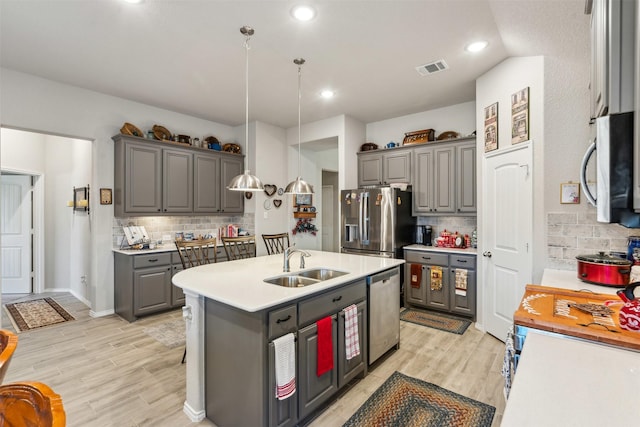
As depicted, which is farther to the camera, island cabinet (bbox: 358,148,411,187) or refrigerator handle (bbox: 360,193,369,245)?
island cabinet (bbox: 358,148,411,187)

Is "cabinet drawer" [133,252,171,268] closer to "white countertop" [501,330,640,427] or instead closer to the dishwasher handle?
the dishwasher handle

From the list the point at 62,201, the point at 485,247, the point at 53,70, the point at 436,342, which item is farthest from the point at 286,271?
the point at 62,201

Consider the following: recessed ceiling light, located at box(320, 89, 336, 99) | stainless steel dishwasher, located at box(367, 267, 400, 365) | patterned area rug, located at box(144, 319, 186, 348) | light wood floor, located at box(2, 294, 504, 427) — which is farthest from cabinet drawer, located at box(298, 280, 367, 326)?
recessed ceiling light, located at box(320, 89, 336, 99)

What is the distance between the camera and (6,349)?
0.93 metres

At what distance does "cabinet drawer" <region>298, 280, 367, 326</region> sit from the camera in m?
1.99

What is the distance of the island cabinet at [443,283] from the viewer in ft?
12.7

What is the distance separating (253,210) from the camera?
5.42m

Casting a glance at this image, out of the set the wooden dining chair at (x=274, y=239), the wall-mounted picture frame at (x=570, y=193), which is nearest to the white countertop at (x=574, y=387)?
the wall-mounted picture frame at (x=570, y=193)

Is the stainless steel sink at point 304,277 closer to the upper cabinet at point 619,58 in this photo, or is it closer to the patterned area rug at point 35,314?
the upper cabinet at point 619,58

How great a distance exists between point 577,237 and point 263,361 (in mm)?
2656

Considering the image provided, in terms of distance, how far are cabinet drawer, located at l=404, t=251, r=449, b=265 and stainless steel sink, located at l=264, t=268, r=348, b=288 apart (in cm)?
201

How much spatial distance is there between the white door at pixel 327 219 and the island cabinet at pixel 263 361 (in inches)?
192

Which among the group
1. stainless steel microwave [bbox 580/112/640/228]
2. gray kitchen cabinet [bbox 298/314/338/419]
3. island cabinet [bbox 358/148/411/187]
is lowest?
gray kitchen cabinet [bbox 298/314/338/419]

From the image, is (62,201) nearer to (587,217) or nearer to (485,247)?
(485,247)
